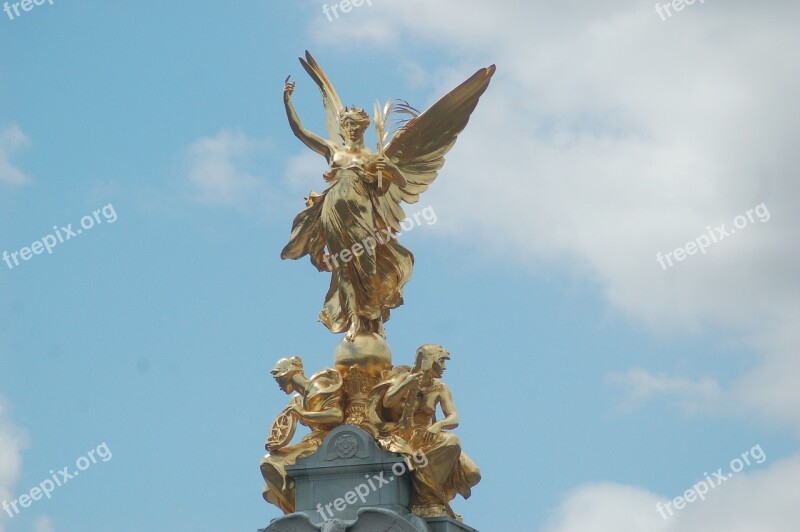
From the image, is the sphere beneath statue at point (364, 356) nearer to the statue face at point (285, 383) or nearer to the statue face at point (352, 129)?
the statue face at point (285, 383)

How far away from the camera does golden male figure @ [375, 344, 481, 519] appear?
54.4 feet

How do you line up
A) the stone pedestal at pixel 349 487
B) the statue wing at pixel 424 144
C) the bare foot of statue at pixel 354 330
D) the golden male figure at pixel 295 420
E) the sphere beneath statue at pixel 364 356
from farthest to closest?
the statue wing at pixel 424 144 < the bare foot of statue at pixel 354 330 < the sphere beneath statue at pixel 364 356 < the golden male figure at pixel 295 420 < the stone pedestal at pixel 349 487

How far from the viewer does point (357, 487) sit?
54.2 feet

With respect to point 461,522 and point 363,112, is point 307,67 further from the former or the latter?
point 461,522

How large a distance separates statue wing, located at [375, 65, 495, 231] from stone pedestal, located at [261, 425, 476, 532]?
254 centimetres

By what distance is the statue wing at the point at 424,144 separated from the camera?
1758 cm

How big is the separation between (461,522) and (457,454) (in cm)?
80

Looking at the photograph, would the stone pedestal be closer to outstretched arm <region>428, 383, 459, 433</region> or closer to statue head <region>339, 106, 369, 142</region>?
outstretched arm <region>428, 383, 459, 433</region>

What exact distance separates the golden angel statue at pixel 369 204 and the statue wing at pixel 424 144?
11 millimetres

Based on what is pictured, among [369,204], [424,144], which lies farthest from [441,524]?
[424,144]

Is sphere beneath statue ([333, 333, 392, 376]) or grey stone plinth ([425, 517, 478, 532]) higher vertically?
sphere beneath statue ([333, 333, 392, 376])

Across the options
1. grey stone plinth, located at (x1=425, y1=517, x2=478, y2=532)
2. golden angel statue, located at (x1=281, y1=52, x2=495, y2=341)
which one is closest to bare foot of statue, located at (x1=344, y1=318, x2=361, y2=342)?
golden angel statue, located at (x1=281, y1=52, x2=495, y2=341)

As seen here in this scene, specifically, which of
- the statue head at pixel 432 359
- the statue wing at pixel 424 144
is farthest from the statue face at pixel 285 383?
the statue wing at pixel 424 144

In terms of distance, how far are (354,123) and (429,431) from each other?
11.4 ft
